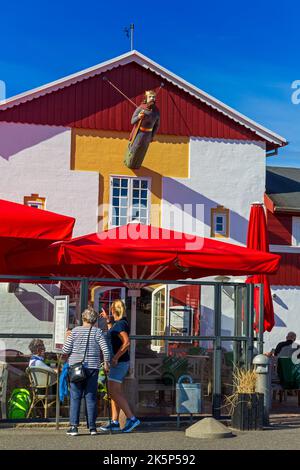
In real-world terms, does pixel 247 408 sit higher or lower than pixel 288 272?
lower

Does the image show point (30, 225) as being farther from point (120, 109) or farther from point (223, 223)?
point (223, 223)

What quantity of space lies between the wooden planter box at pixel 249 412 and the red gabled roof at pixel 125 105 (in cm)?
1358

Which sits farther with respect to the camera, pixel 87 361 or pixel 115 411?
pixel 115 411

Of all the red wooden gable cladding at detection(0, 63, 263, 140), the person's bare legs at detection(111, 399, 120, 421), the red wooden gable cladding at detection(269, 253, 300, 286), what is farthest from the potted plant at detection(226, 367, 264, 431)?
the red wooden gable cladding at detection(269, 253, 300, 286)

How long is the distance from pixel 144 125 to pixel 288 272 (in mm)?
7282

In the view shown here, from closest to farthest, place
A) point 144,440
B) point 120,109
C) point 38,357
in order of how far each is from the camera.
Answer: point 144,440 → point 38,357 → point 120,109

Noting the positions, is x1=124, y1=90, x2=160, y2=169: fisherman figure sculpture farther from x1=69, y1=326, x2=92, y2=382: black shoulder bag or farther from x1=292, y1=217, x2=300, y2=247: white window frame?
x1=69, y1=326, x2=92, y2=382: black shoulder bag

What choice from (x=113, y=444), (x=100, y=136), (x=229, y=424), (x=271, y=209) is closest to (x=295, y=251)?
(x=271, y=209)

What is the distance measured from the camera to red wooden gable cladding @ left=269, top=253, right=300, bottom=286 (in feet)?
87.0

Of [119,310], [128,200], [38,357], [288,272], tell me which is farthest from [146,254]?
[288,272]

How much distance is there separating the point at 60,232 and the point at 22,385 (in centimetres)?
240

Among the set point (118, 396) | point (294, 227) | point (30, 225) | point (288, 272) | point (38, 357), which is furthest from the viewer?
point (294, 227)

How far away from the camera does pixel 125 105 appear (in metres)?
24.5

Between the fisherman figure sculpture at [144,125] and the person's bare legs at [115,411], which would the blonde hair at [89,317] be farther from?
the fisherman figure sculpture at [144,125]
